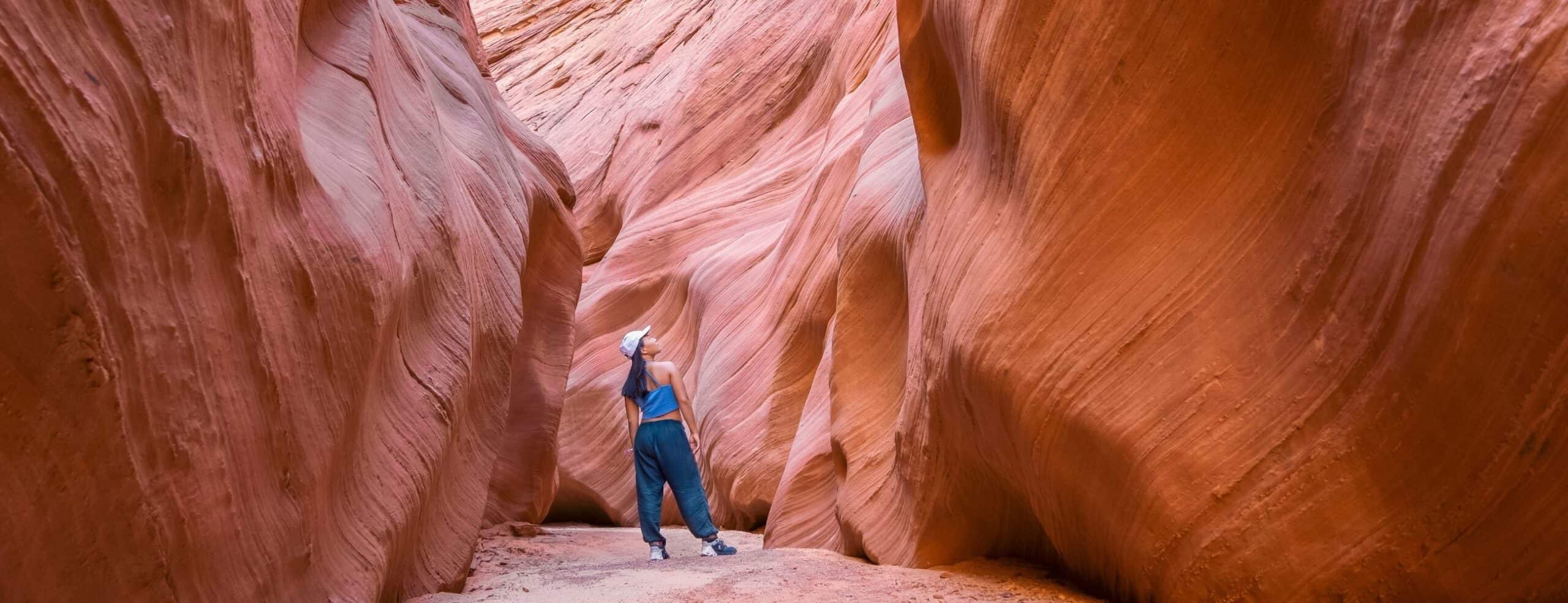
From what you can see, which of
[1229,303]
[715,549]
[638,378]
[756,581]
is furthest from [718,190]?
[1229,303]

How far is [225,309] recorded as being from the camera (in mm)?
2842

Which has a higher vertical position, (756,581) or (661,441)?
(661,441)

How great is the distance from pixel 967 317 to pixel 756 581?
1259 mm

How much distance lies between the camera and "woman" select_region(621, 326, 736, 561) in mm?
6863

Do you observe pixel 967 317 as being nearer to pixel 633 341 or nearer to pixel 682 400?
pixel 682 400

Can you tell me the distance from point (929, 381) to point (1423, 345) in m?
2.14

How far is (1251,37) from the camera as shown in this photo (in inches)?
127

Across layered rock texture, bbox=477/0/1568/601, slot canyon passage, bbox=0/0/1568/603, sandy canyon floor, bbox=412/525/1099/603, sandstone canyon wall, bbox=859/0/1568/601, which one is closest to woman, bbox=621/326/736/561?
sandy canyon floor, bbox=412/525/1099/603

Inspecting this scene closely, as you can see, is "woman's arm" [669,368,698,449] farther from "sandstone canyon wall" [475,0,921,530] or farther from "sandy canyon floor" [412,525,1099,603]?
"sandstone canyon wall" [475,0,921,530]

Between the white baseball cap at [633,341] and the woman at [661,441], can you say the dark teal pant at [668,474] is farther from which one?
the white baseball cap at [633,341]

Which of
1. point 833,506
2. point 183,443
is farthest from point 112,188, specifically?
point 833,506

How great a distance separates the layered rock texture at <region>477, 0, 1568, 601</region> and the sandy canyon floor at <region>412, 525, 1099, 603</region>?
0.68 ft

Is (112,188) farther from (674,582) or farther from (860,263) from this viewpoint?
(860,263)

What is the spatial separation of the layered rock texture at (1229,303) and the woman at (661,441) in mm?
1314
